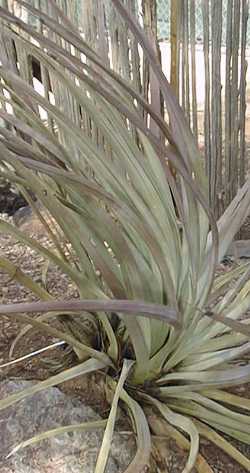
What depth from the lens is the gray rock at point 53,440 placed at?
3.50 feet

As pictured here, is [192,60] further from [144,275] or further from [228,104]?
[144,275]

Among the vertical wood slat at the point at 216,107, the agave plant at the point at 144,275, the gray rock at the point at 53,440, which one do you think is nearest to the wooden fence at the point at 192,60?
the vertical wood slat at the point at 216,107

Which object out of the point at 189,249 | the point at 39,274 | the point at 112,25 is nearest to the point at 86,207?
the point at 189,249

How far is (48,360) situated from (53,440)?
0.73 feet

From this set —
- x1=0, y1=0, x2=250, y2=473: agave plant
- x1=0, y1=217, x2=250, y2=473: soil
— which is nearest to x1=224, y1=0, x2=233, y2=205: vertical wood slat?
x1=0, y1=217, x2=250, y2=473: soil

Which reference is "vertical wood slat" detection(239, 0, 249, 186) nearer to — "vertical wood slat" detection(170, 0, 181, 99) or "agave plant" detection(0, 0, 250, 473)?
"vertical wood slat" detection(170, 0, 181, 99)

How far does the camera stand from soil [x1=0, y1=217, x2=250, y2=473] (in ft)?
3.64

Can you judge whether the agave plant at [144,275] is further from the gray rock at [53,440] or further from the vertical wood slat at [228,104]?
the vertical wood slat at [228,104]

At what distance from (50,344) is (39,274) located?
0.37 metres

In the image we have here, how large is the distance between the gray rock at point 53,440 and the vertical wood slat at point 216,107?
105 centimetres

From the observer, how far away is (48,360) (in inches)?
51.1

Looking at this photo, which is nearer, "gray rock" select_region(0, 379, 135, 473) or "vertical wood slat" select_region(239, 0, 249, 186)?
"gray rock" select_region(0, 379, 135, 473)

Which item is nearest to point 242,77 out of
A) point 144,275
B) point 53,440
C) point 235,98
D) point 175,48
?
point 235,98

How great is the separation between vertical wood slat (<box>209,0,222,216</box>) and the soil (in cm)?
33
